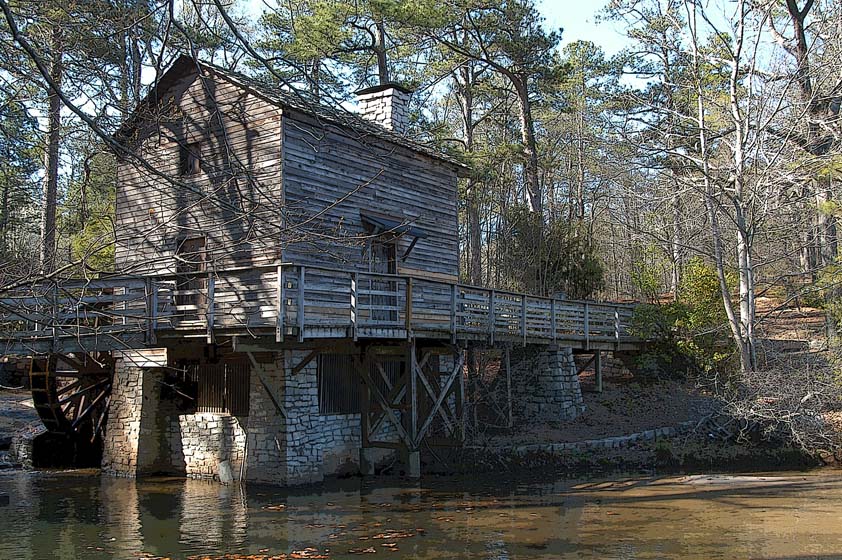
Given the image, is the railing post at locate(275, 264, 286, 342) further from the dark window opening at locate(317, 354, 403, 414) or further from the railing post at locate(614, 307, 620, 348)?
the railing post at locate(614, 307, 620, 348)

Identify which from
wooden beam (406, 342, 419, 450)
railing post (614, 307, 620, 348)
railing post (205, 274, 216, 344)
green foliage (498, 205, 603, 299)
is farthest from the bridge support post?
green foliage (498, 205, 603, 299)

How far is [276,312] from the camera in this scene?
14062mm

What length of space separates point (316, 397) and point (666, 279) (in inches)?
A: 1170

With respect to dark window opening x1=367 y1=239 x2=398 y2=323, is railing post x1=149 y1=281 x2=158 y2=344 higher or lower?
lower

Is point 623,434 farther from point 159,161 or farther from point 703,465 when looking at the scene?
point 159,161

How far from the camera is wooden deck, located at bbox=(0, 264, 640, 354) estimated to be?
12883 mm

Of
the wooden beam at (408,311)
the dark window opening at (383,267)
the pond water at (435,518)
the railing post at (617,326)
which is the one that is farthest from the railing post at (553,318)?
the wooden beam at (408,311)

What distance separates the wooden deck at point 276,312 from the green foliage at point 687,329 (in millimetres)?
3510

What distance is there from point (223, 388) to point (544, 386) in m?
8.14

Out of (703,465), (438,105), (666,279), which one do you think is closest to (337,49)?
(438,105)

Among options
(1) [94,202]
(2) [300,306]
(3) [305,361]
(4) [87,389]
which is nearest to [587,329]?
(3) [305,361]

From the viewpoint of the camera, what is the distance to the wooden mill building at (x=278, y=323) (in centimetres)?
1396

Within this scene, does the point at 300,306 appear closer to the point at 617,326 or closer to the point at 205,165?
the point at 205,165

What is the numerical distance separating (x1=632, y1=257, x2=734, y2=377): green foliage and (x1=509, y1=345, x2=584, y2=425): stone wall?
10.0ft
